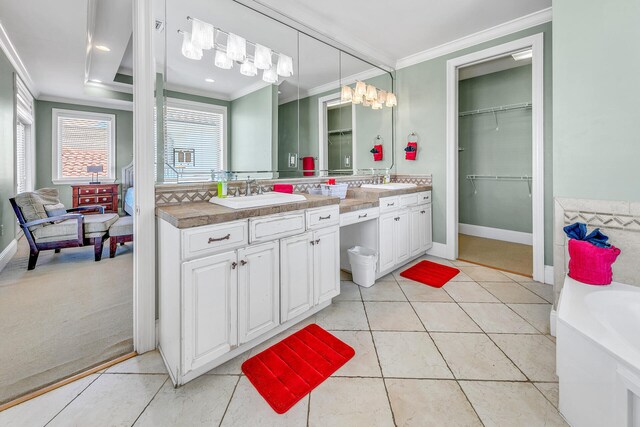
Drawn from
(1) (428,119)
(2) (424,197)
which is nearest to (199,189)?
(2) (424,197)

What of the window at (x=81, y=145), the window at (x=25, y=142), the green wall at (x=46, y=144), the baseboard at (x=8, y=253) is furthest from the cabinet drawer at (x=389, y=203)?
the green wall at (x=46, y=144)

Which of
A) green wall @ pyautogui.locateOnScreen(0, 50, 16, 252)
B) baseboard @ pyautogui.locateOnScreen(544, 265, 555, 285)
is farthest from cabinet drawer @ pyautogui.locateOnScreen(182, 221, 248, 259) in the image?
green wall @ pyautogui.locateOnScreen(0, 50, 16, 252)

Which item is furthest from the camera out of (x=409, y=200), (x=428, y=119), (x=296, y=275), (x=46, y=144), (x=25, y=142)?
(x=46, y=144)

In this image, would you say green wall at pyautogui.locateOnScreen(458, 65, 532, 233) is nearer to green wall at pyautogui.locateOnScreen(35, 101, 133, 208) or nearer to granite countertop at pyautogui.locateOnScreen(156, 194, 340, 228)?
granite countertop at pyautogui.locateOnScreen(156, 194, 340, 228)

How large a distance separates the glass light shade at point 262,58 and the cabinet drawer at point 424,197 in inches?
86.5

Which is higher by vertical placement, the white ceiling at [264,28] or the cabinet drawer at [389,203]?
the white ceiling at [264,28]

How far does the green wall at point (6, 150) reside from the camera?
3.38 m

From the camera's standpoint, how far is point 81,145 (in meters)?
5.88

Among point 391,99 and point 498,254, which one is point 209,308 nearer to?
point 391,99

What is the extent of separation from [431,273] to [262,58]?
A: 8.91 feet

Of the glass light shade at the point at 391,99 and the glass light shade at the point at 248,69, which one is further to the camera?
the glass light shade at the point at 391,99

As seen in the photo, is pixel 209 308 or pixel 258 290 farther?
pixel 258 290

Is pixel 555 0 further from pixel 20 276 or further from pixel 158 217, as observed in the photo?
pixel 20 276

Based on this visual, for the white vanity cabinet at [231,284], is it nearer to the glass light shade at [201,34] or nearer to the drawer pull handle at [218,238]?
the drawer pull handle at [218,238]
